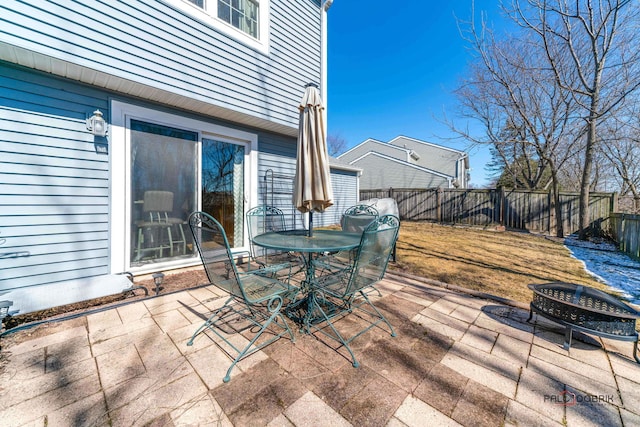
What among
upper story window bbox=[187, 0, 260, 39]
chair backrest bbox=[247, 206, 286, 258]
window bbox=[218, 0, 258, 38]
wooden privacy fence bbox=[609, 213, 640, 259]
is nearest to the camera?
upper story window bbox=[187, 0, 260, 39]

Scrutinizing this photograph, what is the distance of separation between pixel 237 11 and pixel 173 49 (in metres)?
1.49

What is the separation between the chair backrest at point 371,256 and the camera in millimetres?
2018

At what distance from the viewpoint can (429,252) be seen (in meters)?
5.70

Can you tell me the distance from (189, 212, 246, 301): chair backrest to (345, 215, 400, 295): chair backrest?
3.00 feet

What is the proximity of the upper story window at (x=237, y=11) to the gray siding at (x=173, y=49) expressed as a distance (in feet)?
1.02

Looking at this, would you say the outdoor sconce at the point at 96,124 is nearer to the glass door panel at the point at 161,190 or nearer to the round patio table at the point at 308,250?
the glass door panel at the point at 161,190

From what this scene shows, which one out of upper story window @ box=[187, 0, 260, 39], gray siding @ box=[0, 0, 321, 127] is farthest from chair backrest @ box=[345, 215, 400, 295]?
upper story window @ box=[187, 0, 260, 39]

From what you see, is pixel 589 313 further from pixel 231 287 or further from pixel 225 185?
pixel 225 185

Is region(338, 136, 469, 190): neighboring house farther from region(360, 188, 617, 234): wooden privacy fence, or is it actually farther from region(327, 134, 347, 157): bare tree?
region(327, 134, 347, 157): bare tree

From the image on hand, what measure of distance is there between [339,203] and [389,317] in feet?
23.6

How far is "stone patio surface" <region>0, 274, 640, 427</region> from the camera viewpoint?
4.71ft

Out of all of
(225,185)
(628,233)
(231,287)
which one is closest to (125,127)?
(225,185)

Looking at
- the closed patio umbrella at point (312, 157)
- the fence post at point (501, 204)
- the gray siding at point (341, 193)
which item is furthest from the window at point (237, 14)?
the fence post at point (501, 204)

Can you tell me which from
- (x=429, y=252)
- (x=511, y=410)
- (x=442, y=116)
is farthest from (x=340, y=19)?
(x=511, y=410)
